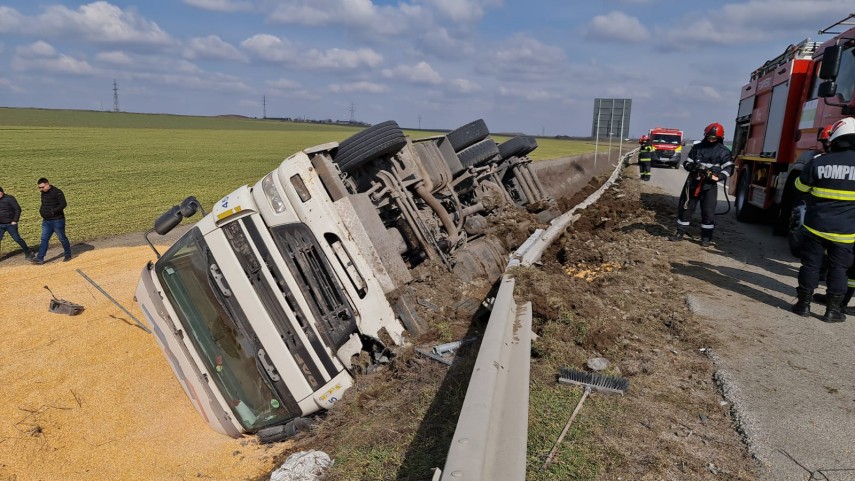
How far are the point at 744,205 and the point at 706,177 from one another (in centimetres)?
283

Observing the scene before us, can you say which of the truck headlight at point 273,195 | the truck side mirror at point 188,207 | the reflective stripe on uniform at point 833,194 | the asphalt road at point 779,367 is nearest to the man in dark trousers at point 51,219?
the truck side mirror at point 188,207

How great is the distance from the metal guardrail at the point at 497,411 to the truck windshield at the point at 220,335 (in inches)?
63.8

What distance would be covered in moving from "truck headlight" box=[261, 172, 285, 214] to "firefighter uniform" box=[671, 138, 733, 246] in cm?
533

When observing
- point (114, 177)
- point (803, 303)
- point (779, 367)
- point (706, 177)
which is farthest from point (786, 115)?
point (114, 177)

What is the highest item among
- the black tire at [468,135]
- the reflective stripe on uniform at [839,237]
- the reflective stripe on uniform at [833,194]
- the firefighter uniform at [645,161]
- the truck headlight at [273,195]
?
the truck headlight at [273,195]

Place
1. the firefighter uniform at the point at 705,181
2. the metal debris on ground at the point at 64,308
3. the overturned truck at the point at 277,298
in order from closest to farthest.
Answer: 1. the overturned truck at the point at 277,298
2. the metal debris on ground at the point at 64,308
3. the firefighter uniform at the point at 705,181

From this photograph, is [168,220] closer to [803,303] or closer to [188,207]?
[188,207]

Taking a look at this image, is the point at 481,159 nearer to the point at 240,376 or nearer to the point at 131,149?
the point at 240,376

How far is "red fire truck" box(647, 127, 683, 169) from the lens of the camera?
84.1 feet

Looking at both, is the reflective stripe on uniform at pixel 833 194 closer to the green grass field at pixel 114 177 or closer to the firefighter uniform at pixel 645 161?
the green grass field at pixel 114 177

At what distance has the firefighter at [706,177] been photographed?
22.9ft

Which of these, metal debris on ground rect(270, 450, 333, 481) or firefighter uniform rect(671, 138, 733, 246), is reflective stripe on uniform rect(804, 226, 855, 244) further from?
metal debris on ground rect(270, 450, 333, 481)

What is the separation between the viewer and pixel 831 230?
4371 mm

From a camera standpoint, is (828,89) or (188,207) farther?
(828,89)
